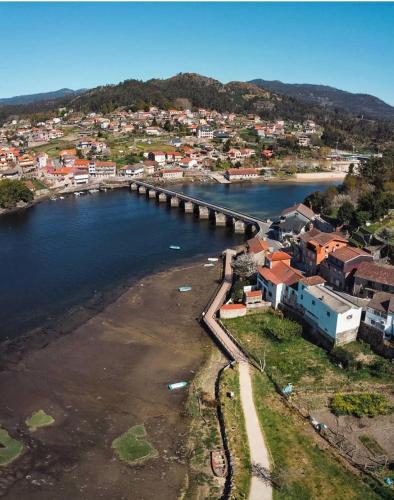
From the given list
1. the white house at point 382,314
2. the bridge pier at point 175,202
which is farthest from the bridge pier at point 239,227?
the white house at point 382,314

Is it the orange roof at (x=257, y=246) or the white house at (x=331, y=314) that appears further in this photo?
the orange roof at (x=257, y=246)

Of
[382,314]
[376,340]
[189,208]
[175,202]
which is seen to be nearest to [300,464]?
[376,340]

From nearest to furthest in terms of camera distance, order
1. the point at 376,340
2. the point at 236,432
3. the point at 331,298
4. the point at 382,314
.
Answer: the point at 236,432 < the point at 382,314 < the point at 376,340 < the point at 331,298

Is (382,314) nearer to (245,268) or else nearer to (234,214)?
(245,268)

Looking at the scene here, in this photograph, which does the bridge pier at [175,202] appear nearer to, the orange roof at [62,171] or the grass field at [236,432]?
the orange roof at [62,171]

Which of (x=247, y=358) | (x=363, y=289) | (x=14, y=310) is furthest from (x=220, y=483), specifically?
(x=14, y=310)

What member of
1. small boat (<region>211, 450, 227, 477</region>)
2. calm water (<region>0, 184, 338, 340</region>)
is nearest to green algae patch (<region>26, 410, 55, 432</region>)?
small boat (<region>211, 450, 227, 477</region>)
